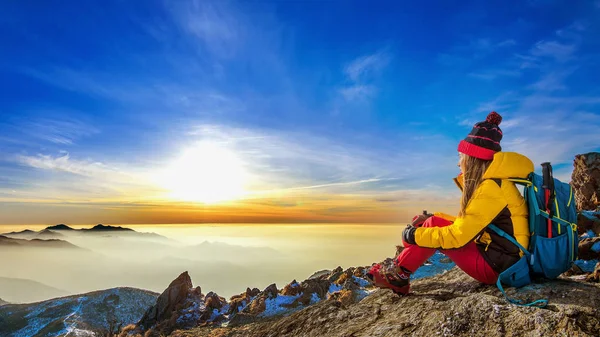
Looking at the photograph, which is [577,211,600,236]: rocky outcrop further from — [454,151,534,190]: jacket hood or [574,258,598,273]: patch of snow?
[454,151,534,190]: jacket hood

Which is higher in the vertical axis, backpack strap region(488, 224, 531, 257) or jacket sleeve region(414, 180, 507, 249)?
jacket sleeve region(414, 180, 507, 249)

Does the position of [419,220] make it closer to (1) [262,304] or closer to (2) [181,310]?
(1) [262,304]

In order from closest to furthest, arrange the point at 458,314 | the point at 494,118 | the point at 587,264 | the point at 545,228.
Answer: the point at 458,314 → the point at 545,228 → the point at 494,118 → the point at 587,264

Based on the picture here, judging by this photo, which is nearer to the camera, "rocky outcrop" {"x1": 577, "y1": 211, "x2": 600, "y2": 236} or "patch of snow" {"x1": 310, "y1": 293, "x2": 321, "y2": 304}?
"rocky outcrop" {"x1": 577, "y1": 211, "x2": 600, "y2": 236}

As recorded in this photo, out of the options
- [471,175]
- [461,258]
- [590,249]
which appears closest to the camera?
[471,175]

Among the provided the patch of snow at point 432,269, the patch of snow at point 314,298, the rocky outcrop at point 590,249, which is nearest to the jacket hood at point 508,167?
the rocky outcrop at point 590,249

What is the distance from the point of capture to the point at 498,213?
16.3ft

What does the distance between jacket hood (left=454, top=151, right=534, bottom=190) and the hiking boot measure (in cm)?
254

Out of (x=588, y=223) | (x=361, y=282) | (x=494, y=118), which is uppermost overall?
(x=494, y=118)

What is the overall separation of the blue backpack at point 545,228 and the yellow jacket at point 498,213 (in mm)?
106

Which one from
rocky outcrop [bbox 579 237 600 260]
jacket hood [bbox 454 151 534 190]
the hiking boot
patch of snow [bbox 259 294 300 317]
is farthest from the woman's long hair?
patch of snow [bbox 259 294 300 317]

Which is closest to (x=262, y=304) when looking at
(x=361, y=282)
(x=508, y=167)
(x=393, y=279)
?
(x=361, y=282)

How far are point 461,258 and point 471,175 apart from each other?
1564 millimetres

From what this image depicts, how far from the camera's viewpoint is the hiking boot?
6.42m
